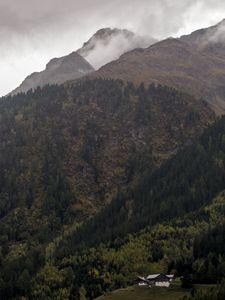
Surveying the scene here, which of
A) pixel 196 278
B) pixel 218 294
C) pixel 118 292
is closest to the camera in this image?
pixel 218 294

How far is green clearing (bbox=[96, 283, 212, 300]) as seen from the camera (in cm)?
17461

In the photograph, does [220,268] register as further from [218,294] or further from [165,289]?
[218,294]

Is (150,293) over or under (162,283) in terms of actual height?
under

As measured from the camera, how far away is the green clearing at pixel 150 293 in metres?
175

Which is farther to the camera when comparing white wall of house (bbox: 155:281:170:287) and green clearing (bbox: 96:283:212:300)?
white wall of house (bbox: 155:281:170:287)

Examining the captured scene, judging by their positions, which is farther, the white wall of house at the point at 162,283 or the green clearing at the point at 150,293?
the white wall of house at the point at 162,283

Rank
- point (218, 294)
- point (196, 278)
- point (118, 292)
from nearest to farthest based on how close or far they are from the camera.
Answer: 1. point (218, 294)
2. point (196, 278)
3. point (118, 292)

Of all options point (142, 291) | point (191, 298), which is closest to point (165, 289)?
point (142, 291)

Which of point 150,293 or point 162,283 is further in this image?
point 162,283

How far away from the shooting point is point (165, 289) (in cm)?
18500

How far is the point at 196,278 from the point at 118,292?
28.2m

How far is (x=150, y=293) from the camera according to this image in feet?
607

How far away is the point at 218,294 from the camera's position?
14800cm

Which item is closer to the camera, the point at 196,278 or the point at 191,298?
the point at 191,298
